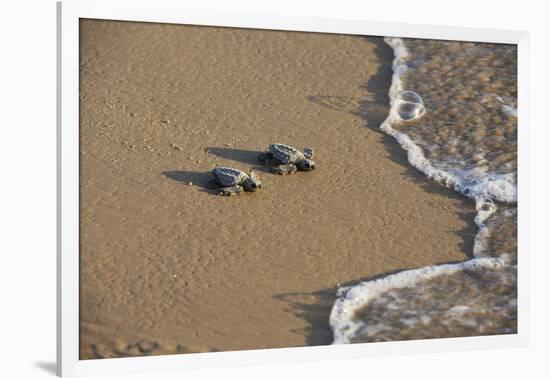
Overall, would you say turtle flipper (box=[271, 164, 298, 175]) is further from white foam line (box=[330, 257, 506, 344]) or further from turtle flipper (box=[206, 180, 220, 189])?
white foam line (box=[330, 257, 506, 344])

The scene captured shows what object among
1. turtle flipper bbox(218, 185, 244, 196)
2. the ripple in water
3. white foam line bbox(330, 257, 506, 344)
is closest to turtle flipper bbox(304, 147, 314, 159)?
turtle flipper bbox(218, 185, 244, 196)

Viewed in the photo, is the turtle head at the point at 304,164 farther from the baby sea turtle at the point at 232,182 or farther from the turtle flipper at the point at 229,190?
the turtle flipper at the point at 229,190

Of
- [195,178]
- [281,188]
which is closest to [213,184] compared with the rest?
[195,178]

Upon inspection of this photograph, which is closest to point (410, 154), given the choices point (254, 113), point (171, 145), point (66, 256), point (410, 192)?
point (410, 192)

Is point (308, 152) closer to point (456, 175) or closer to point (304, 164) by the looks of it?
point (304, 164)

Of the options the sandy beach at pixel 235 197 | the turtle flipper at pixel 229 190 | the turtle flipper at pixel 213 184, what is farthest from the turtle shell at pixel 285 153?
the turtle flipper at pixel 213 184

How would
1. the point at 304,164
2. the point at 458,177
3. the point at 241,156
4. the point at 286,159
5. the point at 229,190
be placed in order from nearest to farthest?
1. the point at 229,190
2. the point at 286,159
3. the point at 304,164
4. the point at 241,156
5. the point at 458,177

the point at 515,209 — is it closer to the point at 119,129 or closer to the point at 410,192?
the point at 410,192
